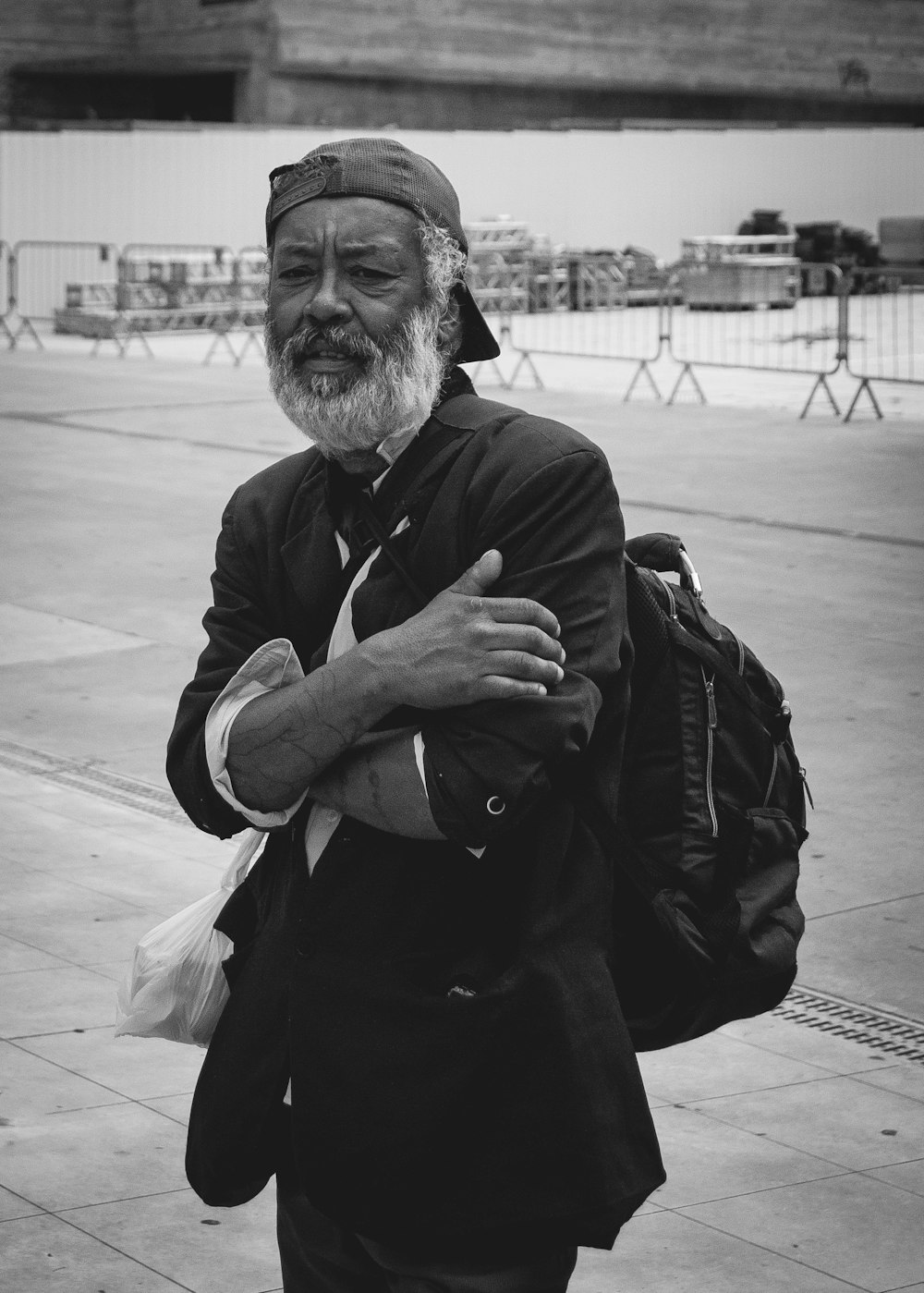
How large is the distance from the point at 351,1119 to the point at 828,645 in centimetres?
689

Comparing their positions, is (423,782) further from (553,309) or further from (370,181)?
(553,309)

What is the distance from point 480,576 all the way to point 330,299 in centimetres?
40

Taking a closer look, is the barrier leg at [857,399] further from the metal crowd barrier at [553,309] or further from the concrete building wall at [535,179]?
the concrete building wall at [535,179]

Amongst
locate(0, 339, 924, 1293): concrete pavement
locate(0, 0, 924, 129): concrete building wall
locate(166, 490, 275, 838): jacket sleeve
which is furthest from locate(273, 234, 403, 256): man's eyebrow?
locate(0, 0, 924, 129): concrete building wall

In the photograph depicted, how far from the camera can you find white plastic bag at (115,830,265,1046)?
8.67ft

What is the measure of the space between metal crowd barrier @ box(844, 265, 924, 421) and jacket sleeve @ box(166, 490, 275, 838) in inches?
595

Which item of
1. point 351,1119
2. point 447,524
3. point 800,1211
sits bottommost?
point 800,1211

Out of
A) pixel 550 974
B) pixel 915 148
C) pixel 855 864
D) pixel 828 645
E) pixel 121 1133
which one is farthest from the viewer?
pixel 915 148

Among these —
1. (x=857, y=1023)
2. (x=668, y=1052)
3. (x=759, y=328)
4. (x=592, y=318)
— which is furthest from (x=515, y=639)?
(x=592, y=318)

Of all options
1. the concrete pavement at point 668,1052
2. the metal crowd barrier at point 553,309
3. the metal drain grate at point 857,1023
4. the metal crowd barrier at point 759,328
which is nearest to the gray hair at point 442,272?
the concrete pavement at point 668,1052

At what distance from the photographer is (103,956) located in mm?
5137

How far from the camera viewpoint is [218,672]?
2.42 meters

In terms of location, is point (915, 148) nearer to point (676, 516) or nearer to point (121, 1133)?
point (676, 516)

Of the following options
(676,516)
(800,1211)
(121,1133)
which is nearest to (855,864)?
(800,1211)
